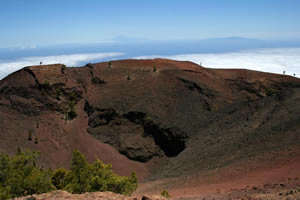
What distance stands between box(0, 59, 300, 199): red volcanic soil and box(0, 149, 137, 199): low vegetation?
515cm

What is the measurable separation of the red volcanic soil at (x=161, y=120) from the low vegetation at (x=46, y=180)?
515 cm

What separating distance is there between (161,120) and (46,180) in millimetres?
22984

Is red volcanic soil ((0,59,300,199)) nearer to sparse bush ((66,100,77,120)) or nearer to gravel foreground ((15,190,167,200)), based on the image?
sparse bush ((66,100,77,120))

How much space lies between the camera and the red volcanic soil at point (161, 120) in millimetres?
22000

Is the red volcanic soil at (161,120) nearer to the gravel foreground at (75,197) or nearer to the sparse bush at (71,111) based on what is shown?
the sparse bush at (71,111)

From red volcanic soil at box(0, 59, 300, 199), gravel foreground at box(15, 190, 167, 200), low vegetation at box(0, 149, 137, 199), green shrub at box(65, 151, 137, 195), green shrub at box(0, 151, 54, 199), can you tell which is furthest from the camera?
red volcanic soil at box(0, 59, 300, 199)

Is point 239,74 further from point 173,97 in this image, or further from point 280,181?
point 280,181

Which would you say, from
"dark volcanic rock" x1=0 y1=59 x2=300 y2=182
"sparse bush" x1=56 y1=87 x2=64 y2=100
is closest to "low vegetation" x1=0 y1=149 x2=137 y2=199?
"dark volcanic rock" x1=0 y1=59 x2=300 y2=182

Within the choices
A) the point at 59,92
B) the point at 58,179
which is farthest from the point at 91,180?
the point at 59,92

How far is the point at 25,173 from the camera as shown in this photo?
1356cm

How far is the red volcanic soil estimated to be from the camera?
22.0m

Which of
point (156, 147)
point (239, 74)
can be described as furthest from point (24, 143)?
point (239, 74)

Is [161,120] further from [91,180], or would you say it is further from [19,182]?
[19,182]

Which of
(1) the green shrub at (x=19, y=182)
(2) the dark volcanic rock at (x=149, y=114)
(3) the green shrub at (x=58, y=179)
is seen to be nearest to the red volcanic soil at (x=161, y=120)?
(2) the dark volcanic rock at (x=149, y=114)
